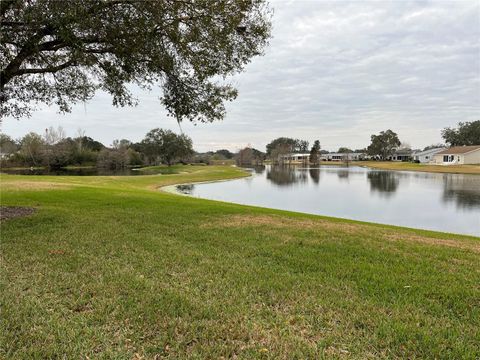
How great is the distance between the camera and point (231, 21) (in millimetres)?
7547

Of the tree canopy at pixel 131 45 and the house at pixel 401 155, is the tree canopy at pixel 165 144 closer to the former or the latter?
the house at pixel 401 155

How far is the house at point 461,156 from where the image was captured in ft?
246

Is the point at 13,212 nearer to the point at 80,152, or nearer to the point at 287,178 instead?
the point at 287,178

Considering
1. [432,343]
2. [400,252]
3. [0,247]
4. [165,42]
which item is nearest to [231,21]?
[165,42]

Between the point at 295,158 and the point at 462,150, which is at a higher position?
the point at 462,150

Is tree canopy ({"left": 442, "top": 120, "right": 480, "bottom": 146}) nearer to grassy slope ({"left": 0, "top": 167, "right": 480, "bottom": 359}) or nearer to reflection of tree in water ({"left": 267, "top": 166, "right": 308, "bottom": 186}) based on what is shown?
reflection of tree in water ({"left": 267, "top": 166, "right": 308, "bottom": 186})

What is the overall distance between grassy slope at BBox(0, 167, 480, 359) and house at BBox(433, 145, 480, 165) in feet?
269

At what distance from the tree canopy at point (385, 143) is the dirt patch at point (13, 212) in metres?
118

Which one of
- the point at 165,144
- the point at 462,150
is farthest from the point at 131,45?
the point at 462,150

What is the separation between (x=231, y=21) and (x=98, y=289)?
6081mm

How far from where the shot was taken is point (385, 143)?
114562mm

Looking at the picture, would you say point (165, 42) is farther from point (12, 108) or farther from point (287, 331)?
point (287, 331)

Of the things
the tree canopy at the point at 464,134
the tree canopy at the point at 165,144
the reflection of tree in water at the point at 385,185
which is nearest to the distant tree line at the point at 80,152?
the tree canopy at the point at 165,144

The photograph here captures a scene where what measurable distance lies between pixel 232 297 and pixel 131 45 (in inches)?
221
